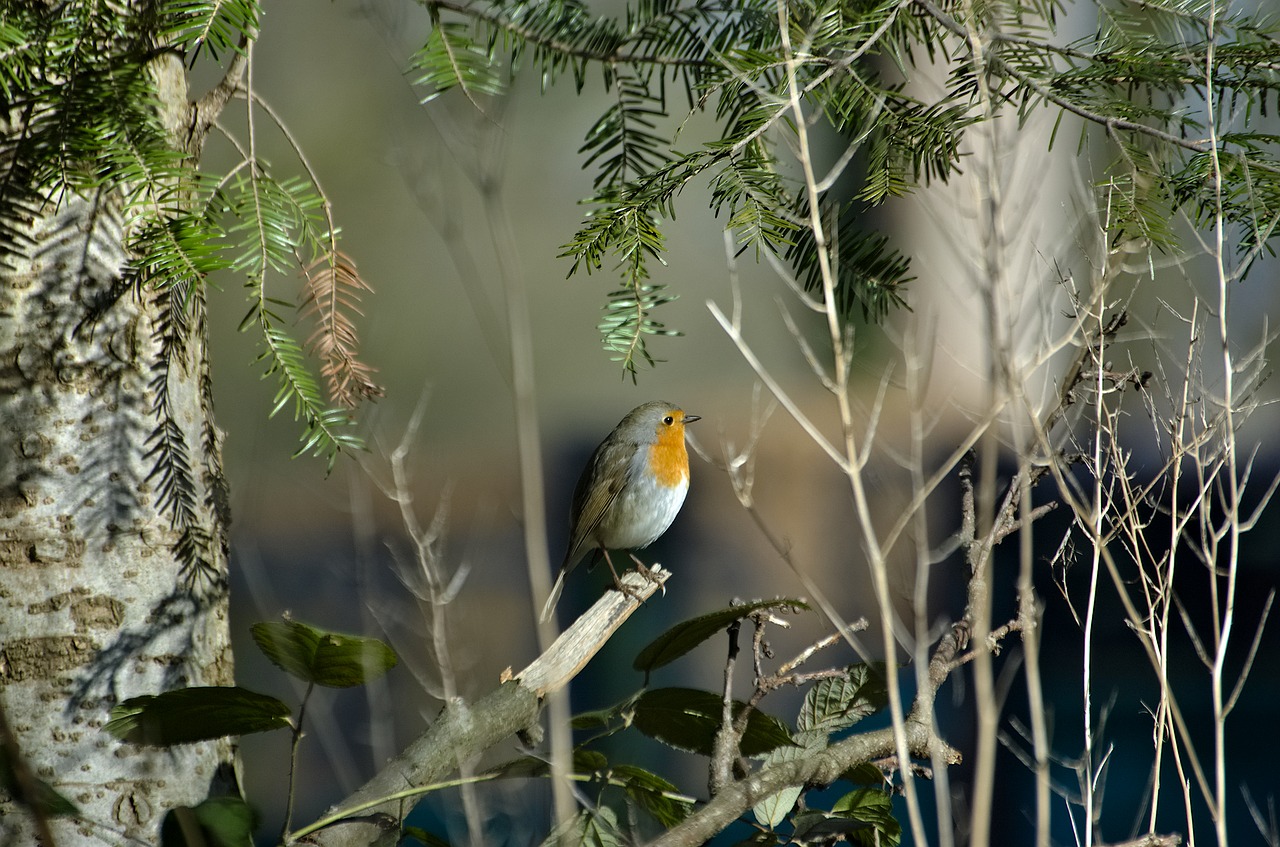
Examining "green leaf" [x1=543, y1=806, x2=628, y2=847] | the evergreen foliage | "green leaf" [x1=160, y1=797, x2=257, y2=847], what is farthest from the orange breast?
"green leaf" [x1=160, y1=797, x2=257, y2=847]

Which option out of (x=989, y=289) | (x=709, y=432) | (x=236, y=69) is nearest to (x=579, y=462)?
(x=709, y=432)

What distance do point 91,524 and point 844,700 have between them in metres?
0.93

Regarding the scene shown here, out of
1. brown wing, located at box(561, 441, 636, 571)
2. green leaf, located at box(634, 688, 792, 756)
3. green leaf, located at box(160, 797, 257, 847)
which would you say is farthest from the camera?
brown wing, located at box(561, 441, 636, 571)

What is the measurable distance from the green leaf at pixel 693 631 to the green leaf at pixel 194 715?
400mm

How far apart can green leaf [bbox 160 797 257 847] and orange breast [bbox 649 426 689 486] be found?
2.11 meters

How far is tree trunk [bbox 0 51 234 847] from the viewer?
3.79 feet

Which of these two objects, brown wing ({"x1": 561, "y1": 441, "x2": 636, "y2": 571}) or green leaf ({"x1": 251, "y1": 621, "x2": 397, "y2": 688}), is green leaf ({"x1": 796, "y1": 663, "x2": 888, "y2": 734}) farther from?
brown wing ({"x1": 561, "y1": 441, "x2": 636, "y2": 571})

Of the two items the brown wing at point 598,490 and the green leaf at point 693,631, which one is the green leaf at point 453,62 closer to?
the green leaf at point 693,631

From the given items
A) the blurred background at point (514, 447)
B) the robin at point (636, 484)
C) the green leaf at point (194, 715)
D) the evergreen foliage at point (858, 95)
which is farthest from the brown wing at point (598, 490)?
the green leaf at point (194, 715)

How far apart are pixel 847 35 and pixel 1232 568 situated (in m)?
0.81

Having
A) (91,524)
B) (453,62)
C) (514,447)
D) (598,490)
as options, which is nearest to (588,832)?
(91,524)

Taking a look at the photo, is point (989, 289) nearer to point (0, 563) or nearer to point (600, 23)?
point (600, 23)

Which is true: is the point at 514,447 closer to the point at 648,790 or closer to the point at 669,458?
the point at 669,458

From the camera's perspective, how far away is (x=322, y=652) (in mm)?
1074
